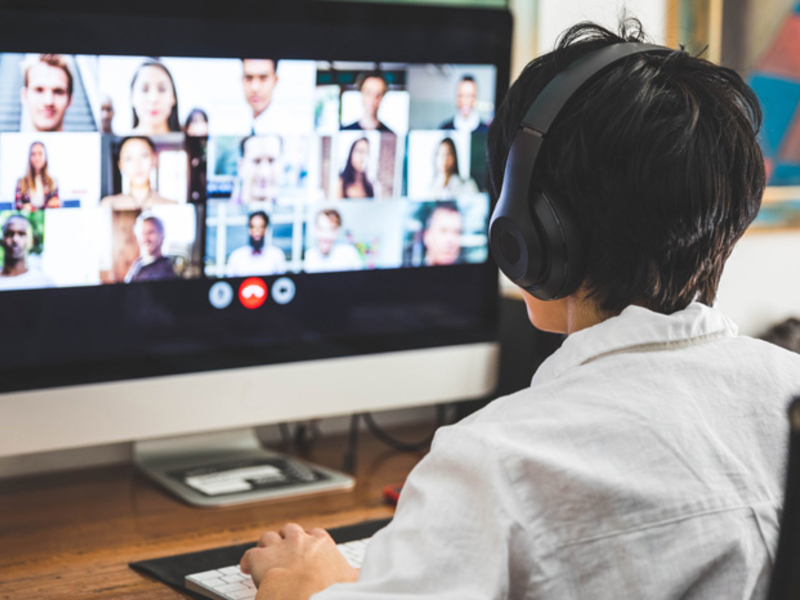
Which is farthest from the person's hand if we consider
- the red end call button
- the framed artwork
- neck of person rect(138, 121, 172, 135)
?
the framed artwork

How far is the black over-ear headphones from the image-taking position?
2.69 feet

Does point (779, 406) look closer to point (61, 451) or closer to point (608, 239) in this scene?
point (608, 239)

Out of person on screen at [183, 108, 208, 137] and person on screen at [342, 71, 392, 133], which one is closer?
person on screen at [183, 108, 208, 137]

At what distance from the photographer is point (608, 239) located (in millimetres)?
817

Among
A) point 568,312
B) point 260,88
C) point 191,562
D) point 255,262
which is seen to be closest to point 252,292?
point 255,262

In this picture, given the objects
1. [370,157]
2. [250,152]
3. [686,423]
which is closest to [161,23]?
[250,152]

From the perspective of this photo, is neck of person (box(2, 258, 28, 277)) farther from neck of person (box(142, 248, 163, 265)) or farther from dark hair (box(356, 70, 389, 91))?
dark hair (box(356, 70, 389, 91))

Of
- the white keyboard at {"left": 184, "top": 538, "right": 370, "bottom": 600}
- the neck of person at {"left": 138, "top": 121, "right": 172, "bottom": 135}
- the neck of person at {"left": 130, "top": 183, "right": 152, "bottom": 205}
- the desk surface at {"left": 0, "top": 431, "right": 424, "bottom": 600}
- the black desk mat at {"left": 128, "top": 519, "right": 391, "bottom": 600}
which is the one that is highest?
the neck of person at {"left": 138, "top": 121, "right": 172, "bottom": 135}

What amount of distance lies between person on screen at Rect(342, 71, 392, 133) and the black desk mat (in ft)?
1.67

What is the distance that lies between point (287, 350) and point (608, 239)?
2.04ft

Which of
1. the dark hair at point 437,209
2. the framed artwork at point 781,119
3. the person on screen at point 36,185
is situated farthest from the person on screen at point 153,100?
the framed artwork at point 781,119

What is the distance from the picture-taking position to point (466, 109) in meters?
1.44

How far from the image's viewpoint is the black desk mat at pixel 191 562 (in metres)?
1.03

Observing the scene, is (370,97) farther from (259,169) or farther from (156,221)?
(156,221)
